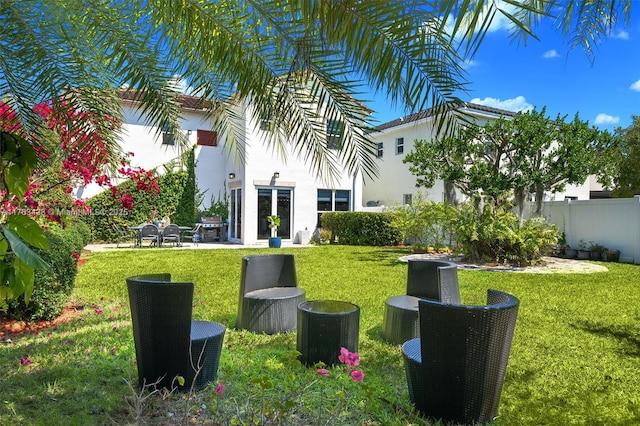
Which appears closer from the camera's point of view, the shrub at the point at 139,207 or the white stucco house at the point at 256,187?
the shrub at the point at 139,207

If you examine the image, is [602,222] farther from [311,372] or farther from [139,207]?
[139,207]

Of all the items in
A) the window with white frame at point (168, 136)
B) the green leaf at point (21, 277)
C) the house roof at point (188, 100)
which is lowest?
the green leaf at point (21, 277)

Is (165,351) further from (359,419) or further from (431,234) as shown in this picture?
(431,234)

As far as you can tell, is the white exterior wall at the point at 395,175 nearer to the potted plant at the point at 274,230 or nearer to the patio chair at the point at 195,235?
the potted plant at the point at 274,230

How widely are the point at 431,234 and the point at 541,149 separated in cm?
450

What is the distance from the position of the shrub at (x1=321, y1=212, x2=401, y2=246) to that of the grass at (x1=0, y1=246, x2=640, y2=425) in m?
8.85

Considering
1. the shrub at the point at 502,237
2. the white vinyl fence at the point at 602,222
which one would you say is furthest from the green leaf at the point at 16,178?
the white vinyl fence at the point at 602,222

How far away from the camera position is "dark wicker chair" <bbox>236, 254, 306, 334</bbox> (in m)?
5.18

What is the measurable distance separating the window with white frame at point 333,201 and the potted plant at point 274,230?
2195mm

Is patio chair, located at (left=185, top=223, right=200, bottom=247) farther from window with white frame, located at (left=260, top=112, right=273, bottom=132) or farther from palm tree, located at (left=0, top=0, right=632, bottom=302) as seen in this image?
window with white frame, located at (left=260, top=112, right=273, bottom=132)

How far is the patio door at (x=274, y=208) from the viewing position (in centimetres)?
1764

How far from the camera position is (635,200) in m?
12.4

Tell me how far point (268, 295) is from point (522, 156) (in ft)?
34.2

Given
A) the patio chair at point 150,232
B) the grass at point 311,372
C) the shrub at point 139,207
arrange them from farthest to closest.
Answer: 1. the shrub at point 139,207
2. the patio chair at point 150,232
3. the grass at point 311,372
